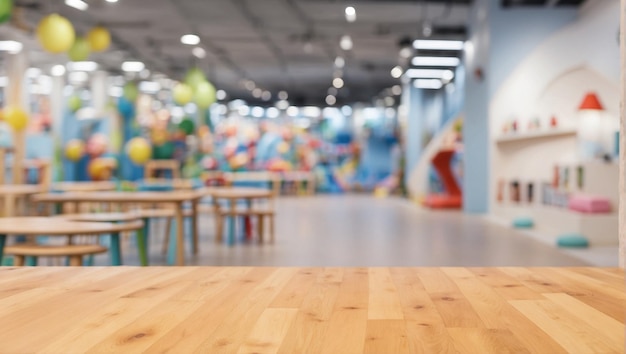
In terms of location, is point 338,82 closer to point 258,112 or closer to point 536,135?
point 258,112

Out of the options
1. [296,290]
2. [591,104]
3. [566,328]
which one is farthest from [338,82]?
[566,328]

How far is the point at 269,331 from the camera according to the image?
179 centimetres

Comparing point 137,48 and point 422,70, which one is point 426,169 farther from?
point 137,48

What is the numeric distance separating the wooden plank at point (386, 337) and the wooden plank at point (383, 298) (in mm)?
69

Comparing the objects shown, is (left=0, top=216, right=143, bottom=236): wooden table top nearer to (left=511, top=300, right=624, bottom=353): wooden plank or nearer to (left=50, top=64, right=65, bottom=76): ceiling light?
(left=511, top=300, right=624, bottom=353): wooden plank

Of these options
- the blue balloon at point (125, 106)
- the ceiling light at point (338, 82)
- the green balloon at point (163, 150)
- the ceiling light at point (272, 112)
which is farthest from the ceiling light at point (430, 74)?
the ceiling light at point (272, 112)

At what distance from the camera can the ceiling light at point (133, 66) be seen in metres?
17.1

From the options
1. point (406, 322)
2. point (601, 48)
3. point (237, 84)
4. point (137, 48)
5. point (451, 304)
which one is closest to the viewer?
point (406, 322)

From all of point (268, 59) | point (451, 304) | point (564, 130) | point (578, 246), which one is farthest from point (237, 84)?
point (451, 304)

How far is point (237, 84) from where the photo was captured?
23.9 m

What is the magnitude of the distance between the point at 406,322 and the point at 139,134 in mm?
15353

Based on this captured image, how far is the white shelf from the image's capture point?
9.34 meters

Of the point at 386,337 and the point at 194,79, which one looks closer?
the point at 386,337

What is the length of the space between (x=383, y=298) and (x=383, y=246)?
5.78 metres
